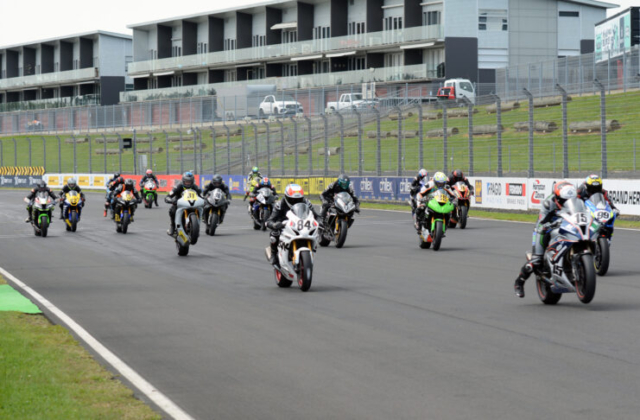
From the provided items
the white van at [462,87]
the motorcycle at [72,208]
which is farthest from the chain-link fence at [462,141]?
the motorcycle at [72,208]

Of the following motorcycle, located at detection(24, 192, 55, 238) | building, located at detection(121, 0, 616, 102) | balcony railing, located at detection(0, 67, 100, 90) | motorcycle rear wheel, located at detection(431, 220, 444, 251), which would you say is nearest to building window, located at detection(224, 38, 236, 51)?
building, located at detection(121, 0, 616, 102)

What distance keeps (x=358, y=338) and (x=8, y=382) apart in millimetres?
3202

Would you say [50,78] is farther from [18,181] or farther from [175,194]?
[175,194]

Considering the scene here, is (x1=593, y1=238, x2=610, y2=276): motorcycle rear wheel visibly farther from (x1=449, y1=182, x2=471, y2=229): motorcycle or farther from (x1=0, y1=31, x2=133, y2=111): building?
(x1=0, y1=31, x2=133, y2=111): building

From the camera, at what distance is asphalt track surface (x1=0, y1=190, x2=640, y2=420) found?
6668mm

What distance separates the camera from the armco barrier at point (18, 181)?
211 feet

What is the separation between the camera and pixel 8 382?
24.0ft

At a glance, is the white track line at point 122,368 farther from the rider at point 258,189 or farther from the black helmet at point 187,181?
the rider at point 258,189

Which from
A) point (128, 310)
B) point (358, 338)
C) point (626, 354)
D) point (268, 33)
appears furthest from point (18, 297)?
point (268, 33)

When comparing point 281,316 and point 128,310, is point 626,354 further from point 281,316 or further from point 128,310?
point 128,310

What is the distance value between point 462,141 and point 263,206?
15.4 meters

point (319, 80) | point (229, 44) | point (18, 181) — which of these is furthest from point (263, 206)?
point (229, 44)

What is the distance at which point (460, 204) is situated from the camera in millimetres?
24328

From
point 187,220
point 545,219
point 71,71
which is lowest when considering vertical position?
point 187,220
